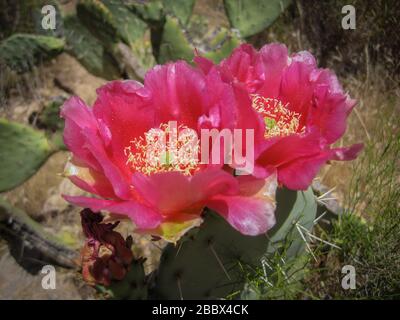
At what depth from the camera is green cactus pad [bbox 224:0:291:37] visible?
72.5 inches

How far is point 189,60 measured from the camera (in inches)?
70.1

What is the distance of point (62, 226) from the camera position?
183cm

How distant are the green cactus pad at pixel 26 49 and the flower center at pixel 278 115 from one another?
1.13 meters

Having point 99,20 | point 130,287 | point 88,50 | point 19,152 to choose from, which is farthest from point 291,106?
→ point 88,50

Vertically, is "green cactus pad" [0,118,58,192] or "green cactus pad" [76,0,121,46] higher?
"green cactus pad" [76,0,121,46]

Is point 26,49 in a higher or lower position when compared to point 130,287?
higher

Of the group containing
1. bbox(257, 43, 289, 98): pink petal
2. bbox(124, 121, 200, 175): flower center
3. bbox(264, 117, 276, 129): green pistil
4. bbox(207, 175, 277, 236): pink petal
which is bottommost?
bbox(207, 175, 277, 236): pink petal

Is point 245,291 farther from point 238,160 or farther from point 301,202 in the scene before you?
point 238,160

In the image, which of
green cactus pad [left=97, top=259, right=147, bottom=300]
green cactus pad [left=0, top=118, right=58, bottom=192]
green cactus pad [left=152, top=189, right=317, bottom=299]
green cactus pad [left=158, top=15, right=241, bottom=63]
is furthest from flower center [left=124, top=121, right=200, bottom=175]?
green cactus pad [left=158, top=15, right=241, bottom=63]

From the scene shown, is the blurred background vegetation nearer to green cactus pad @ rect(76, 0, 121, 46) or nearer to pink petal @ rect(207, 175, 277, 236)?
green cactus pad @ rect(76, 0, 121, 46)

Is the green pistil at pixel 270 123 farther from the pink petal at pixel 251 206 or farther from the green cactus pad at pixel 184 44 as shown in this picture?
the green cactus pad at pixel 184 44

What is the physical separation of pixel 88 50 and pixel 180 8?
409mm

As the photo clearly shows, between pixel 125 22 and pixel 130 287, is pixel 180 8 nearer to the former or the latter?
pixel 125 22

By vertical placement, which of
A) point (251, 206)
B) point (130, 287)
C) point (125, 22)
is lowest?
point (130, 287)
